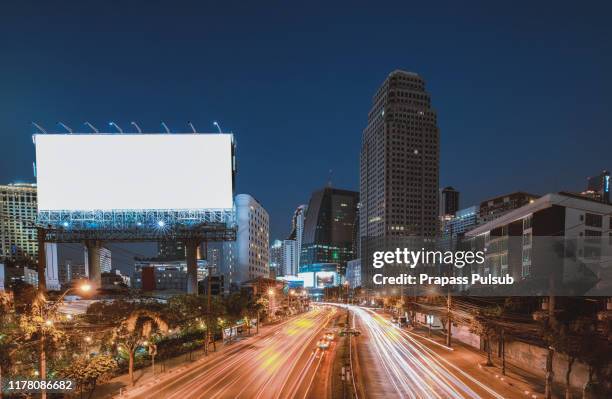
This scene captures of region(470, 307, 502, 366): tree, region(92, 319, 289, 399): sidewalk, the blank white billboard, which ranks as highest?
the blank white billboard

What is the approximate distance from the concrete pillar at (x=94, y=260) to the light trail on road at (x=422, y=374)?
49797 millimetres

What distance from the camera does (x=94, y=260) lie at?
64312 millimetres

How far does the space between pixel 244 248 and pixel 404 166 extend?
99.0 m

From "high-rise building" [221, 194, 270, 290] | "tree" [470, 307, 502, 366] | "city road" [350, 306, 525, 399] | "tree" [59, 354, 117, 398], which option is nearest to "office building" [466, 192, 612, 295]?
"tree" [470, 307, 502, 366]

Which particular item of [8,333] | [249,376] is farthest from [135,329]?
[8,333]

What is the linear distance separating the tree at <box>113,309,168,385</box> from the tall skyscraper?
147162 millimetres

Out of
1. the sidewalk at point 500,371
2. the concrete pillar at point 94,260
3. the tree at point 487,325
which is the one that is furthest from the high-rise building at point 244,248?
the tree at point 487,325

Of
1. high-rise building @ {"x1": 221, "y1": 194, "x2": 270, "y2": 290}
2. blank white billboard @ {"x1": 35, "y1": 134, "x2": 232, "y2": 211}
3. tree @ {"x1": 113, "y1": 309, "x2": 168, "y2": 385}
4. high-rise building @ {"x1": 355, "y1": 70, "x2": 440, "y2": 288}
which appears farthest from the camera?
high-rise building @ {"x1": 355, "y1": 70, "x2": 440, "y2": 288}

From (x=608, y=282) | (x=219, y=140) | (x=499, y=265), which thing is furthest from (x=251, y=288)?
(x=608, y=282)

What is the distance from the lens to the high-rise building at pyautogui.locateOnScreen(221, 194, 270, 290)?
102 m

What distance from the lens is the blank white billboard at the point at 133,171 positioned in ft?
186

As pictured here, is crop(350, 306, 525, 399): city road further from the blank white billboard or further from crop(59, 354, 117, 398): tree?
the blank white billboard

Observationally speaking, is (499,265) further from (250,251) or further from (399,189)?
(399,189)

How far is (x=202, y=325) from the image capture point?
43781 millimetres
